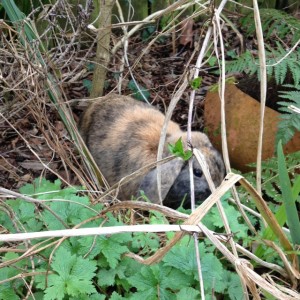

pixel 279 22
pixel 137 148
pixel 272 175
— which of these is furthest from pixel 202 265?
pixel 279 22

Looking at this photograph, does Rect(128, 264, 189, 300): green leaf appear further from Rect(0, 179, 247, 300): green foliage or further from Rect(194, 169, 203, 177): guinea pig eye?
Rect(194, 169, 203, 177): guinea pig eye

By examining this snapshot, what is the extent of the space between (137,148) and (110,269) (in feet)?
5.58

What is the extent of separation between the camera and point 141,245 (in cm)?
170

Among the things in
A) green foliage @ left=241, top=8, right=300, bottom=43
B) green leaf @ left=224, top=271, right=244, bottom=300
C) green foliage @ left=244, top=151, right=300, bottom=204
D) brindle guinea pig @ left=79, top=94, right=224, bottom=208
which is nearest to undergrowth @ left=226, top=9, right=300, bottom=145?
green foliage @ left=241, top=8, right=300, bottom=43

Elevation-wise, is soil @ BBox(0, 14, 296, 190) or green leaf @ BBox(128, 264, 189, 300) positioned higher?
green leaf @ BBox(128, 264, 189, 300)

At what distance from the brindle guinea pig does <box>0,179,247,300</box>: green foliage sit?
1.17 metres

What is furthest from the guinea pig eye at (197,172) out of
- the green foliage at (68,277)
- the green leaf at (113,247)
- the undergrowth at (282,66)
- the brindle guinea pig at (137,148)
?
the green foliage at (68,277)

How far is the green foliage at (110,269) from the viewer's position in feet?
5.06

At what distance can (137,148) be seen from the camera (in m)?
3.29

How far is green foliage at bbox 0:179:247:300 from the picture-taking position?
1.54 metres

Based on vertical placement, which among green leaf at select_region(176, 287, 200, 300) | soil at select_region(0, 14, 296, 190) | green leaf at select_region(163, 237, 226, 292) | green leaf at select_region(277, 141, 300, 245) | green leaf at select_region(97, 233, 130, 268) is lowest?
soil at select_region(0, 14, 296, 190)

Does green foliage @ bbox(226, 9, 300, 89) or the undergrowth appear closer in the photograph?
the undergrowth

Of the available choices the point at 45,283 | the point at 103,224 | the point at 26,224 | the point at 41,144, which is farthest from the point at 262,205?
the point at 41,144

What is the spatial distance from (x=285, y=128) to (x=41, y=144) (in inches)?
70.5
